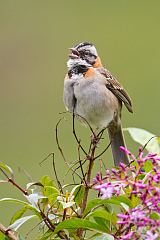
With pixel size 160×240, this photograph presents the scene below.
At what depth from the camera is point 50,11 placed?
12.1 meters

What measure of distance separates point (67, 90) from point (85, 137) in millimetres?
3666

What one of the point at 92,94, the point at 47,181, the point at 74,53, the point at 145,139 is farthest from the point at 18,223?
the point at 92,94

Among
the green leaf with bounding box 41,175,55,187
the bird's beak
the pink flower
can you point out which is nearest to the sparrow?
the bird's beak

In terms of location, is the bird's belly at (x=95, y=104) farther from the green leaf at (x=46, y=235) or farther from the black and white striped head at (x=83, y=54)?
the green leaf at (x=46, y=235)

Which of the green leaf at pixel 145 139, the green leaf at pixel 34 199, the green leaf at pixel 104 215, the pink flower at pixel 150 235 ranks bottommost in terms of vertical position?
the green leaf at pixel 145 139

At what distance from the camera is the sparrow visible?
3.45 m

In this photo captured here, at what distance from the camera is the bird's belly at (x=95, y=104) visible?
3.45 m

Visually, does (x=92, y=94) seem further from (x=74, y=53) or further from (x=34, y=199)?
(x=34, y=199)

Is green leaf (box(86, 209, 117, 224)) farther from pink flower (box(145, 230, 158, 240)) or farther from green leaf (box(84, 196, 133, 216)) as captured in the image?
pink flower (box(145, 230, 158, 240))

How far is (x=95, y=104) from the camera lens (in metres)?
3.53

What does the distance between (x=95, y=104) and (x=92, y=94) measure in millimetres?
52

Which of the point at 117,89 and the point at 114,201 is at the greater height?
the point at 114,201

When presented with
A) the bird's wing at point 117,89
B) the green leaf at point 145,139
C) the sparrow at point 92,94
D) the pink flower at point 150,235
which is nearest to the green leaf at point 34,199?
the pink flower at point 150,235

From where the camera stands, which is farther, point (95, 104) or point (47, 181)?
point (95, 104)
